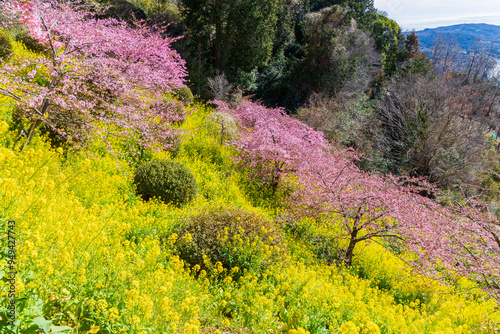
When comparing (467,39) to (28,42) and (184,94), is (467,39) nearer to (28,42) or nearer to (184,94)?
(184,94)

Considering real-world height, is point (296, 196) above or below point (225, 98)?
below

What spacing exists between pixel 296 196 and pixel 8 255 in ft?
21.8

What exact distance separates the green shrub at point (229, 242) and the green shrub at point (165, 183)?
1456 mm

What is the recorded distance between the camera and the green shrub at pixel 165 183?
6992 millimetres

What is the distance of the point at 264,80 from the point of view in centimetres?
2212

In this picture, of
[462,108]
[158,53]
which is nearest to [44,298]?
[158,53]

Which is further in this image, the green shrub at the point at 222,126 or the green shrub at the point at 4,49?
the green shrub at the point at 222,126

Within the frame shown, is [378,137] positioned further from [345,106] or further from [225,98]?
[225,98]

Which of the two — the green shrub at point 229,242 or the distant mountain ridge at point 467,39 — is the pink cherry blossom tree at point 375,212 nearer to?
the green shrub at point 229,242

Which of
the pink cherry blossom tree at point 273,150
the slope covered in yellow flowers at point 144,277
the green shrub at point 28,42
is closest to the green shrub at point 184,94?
the pink cherry blossom tree at point 273,150

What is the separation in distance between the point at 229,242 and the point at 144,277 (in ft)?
6.10

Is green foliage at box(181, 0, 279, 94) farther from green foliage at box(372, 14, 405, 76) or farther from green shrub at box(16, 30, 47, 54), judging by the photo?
green foliage at box(372, 14, 405, 76)

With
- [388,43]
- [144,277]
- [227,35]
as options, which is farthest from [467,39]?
[144,277]

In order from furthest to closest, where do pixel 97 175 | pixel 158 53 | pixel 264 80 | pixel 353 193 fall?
pixel 264 80 → pixel 158 53 → pixel 353 193 → pixel 97 175
